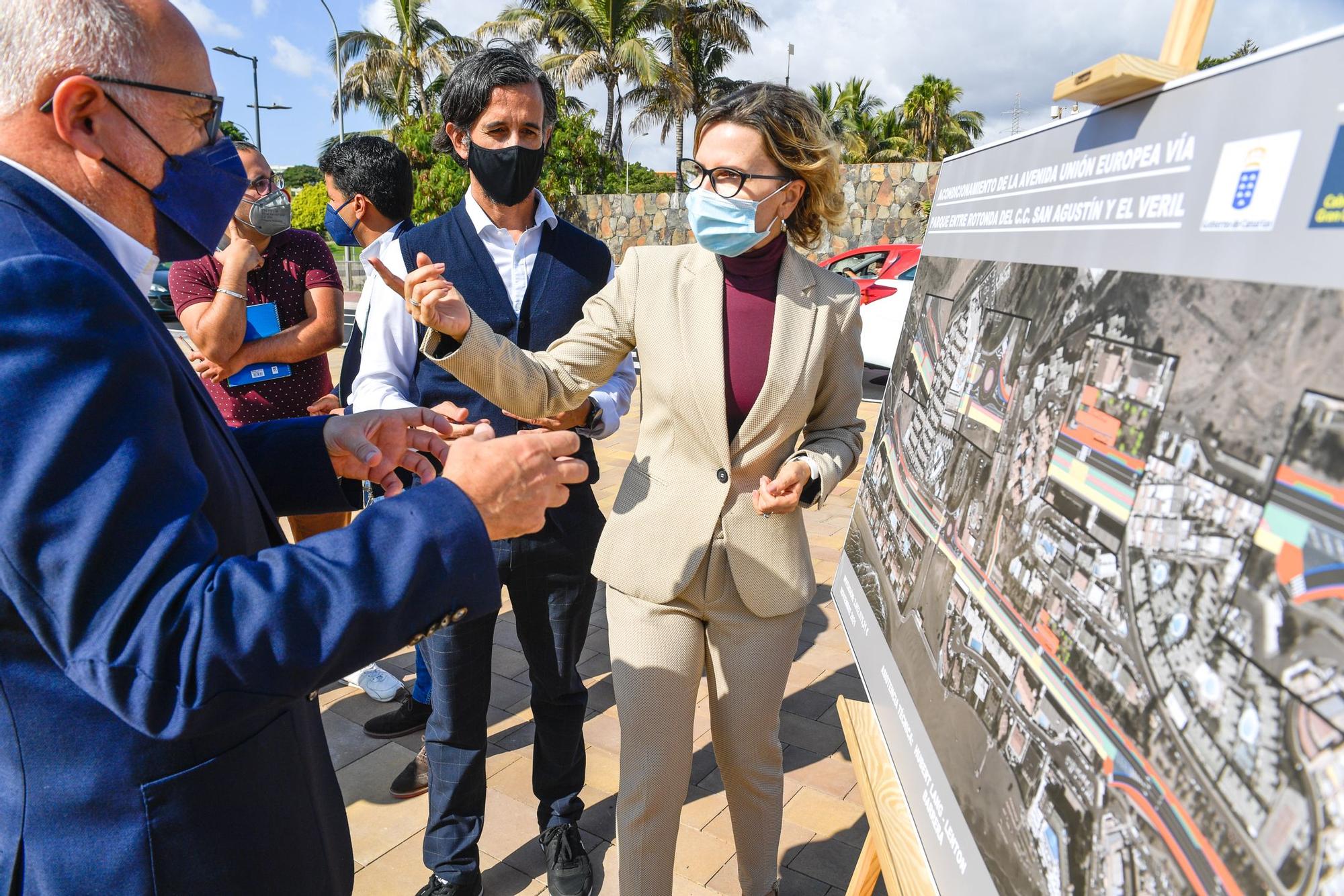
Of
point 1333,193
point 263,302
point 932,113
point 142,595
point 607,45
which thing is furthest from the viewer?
point 932,113

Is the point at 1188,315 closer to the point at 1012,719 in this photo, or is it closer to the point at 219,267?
the point at 1012,719

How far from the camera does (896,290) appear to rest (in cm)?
981

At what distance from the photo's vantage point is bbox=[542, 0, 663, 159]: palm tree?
2652cm

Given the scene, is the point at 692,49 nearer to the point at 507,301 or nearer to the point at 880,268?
the point at 880,268

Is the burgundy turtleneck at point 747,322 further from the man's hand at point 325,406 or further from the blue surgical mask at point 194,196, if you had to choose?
the man's hand at point 325,406

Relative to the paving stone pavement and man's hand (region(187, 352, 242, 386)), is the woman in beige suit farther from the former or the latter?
man's hand (region(187, 352, 242, 386))

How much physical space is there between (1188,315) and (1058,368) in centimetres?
29

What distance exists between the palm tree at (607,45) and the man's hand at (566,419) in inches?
1032

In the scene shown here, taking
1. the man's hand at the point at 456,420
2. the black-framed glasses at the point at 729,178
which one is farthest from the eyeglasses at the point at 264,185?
the black-framed glasses at the point at 729,178

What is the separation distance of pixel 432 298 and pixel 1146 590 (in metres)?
1.49

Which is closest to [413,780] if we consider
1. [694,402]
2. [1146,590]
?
[694,402]

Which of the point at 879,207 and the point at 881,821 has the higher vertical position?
the point at 879,207

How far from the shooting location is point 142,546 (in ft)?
3.10

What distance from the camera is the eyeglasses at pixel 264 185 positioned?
312 cm
